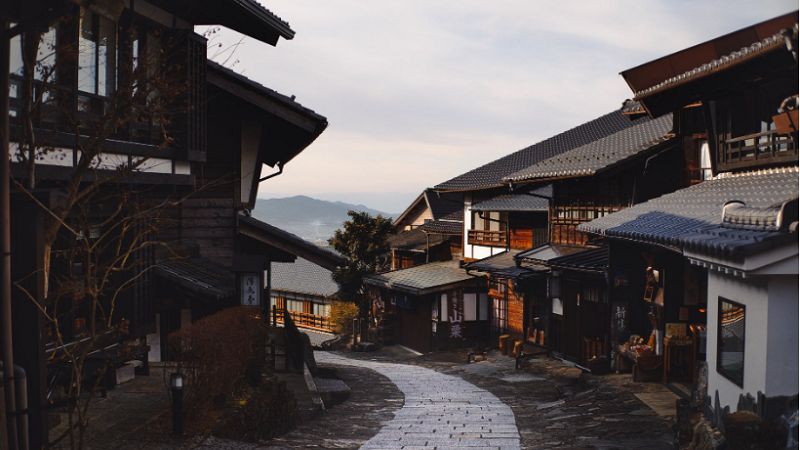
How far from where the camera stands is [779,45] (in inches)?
389

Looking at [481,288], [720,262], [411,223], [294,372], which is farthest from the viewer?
[411,223]

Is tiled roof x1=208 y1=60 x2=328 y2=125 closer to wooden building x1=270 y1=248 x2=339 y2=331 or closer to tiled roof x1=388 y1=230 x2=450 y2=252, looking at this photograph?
tiled roof x1=388 y1=230 x2=450 y2=252

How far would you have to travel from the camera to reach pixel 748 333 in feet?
26.8

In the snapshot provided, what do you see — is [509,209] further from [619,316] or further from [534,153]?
[619,316]

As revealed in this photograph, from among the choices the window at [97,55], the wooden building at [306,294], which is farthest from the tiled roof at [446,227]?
the window at [97,55]

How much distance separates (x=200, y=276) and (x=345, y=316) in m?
25.0

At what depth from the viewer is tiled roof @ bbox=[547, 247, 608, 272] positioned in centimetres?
1759

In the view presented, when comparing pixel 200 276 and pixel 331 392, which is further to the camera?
pixel 331 392

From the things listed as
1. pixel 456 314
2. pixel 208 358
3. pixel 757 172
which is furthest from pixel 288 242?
pixel 456 314

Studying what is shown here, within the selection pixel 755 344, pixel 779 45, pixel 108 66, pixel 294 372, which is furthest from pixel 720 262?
pixel 294 372

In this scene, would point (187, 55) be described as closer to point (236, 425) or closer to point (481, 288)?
point (236, 425)

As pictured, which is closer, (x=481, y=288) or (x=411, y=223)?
(x=481, y=288)

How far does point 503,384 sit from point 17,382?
1413 cm

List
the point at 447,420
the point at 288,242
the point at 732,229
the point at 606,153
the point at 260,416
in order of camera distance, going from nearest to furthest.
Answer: the point at 732,229 → the point at 260,416 → the point at 447,420 → the point at 288,242 → the point at 606,153
